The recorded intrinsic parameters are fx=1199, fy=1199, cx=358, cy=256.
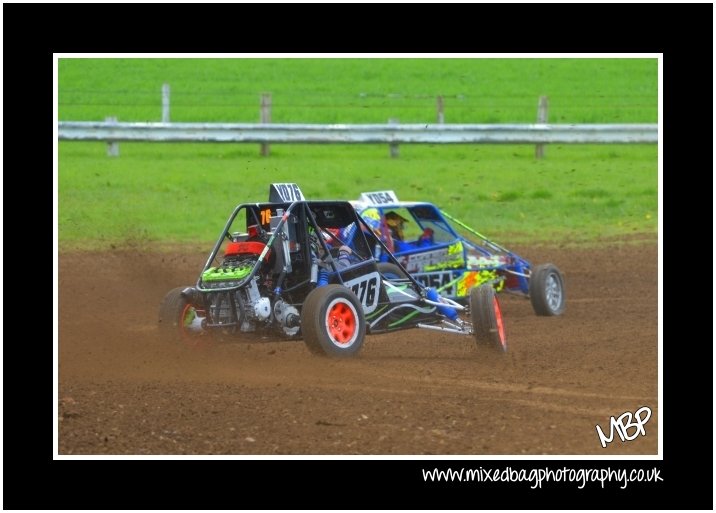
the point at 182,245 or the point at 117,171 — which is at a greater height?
the point at 117,171

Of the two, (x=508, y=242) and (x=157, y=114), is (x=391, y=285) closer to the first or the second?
(x=508, y=242)

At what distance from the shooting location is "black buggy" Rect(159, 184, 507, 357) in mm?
10336

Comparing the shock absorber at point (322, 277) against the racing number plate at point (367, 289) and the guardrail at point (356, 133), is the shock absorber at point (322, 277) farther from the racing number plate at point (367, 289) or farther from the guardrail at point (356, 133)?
the guardrail at point (356, 133)

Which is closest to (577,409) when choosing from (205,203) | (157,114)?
(205,203)

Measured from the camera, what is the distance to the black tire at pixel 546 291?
13.5m

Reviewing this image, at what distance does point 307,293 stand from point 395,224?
3047 mm

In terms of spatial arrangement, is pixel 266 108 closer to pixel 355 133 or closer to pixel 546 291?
pixel 355 133

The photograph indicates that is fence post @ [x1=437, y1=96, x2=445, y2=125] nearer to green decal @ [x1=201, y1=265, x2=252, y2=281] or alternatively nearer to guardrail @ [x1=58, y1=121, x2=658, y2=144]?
guardrail @ [x1=58, y1=121, x2=658, y2=144]

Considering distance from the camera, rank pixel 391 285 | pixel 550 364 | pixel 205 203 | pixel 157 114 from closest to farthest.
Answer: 1. pixel 550 364
2. pixel 391 285
3. pixel 205 203
4. pixel 157 114

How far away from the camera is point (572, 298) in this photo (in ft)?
49.2

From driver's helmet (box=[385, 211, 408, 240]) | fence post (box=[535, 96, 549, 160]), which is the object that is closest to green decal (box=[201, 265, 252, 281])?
driver's helmet (box=[385, 211, 408, 240])

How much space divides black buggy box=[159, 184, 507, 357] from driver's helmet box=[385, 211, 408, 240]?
211cm

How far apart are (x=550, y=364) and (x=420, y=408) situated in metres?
2.16

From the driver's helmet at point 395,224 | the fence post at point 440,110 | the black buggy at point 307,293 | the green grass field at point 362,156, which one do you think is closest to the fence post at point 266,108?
the green grass field at point 362,156
